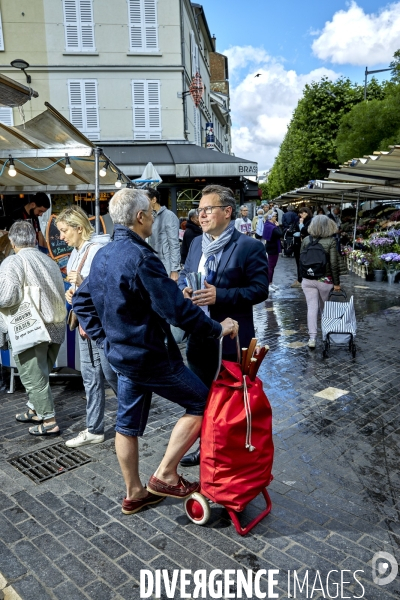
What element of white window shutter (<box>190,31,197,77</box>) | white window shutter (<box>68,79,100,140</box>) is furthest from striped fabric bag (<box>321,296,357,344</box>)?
white window shutter (<box>190,31,197,77</box>)

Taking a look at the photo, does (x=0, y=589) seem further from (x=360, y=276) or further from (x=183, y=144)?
(x=183, y=144)

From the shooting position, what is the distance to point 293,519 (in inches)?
113

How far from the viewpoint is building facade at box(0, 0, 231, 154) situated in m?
17.3

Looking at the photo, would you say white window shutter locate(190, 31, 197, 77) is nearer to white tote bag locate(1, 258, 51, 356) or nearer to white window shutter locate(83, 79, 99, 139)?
white window shutter locate(83, 79, 99, 139)

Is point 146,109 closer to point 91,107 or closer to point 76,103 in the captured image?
point 91,107

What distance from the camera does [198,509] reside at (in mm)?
2840

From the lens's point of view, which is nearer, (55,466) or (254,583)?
(254,583)

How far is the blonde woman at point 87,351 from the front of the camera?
154 inches

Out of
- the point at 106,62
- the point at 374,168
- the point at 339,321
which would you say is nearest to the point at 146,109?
the point at 106,62

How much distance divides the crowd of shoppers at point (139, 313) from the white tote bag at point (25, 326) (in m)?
0.05

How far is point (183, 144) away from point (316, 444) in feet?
54.5

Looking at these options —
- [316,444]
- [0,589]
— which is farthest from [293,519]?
[0,589]

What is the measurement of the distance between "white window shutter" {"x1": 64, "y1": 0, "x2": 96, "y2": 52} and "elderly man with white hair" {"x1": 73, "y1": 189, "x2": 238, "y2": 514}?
18.0 m

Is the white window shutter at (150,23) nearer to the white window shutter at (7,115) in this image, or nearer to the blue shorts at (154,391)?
the white window shutter at (7,115)
